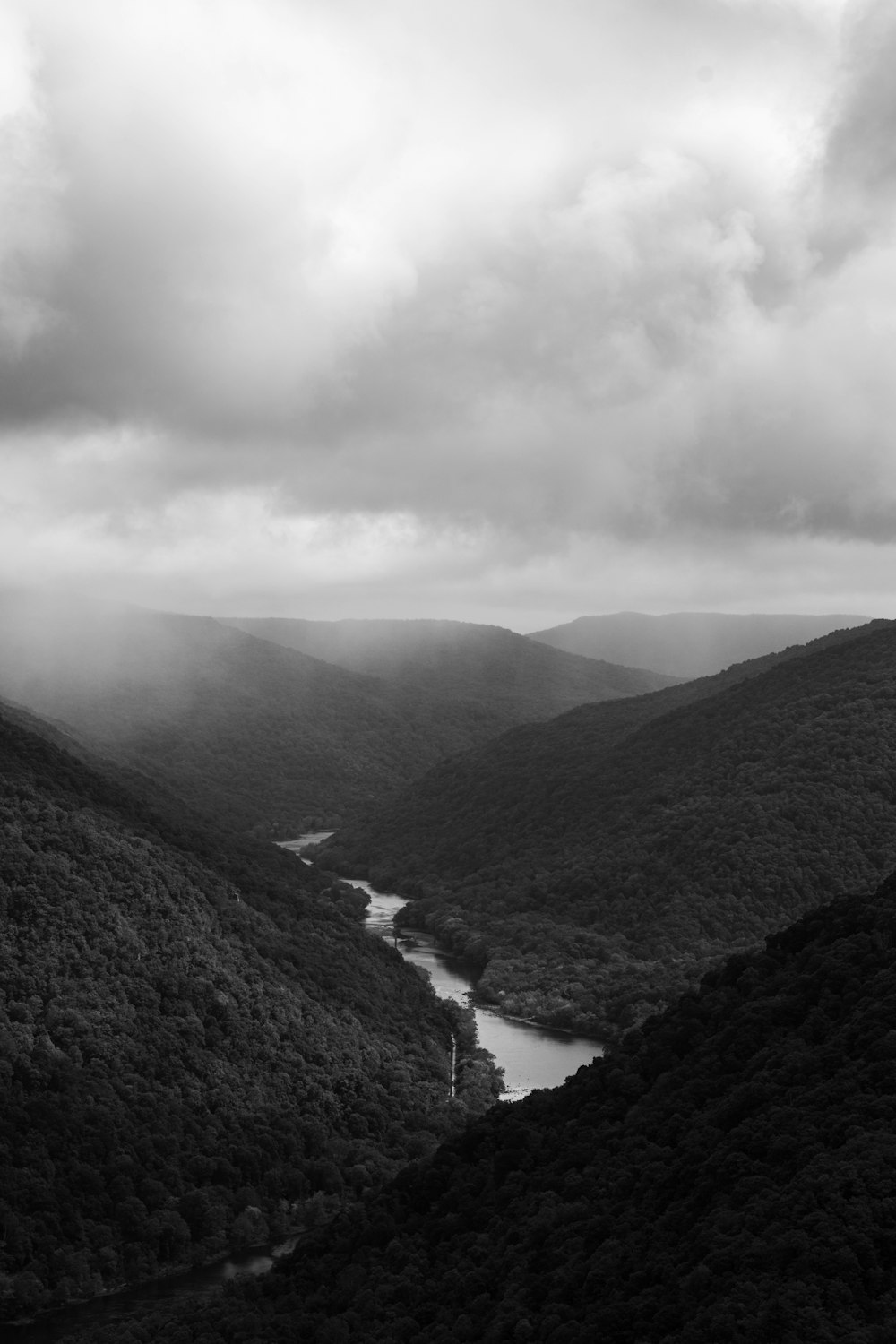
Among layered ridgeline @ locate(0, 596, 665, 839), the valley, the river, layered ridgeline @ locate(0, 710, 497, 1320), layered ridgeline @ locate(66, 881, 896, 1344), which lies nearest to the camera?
layered ridgeline @ locate(66, 881, 896, 1344)

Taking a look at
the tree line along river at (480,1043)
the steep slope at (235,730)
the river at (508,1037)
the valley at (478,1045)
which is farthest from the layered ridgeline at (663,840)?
the steep slope at (235,730)

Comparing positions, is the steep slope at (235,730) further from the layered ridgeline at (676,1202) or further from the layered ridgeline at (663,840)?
the layered ridgeline at (676,1202)

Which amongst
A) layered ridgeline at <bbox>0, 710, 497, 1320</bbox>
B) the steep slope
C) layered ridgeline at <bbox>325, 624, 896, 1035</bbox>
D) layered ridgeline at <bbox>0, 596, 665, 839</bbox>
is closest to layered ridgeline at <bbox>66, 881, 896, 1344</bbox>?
layered ridgeline at <bbox>0, 710, 497, 1320</bbox>

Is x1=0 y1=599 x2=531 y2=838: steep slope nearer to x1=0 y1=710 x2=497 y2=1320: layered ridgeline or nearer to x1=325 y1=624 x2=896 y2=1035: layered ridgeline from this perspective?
x1=325 y1=624 x2=896 y2=1035: layered ridgeline

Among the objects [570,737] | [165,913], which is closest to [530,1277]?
[165,913]

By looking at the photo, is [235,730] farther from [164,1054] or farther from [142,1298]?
[142,1298]

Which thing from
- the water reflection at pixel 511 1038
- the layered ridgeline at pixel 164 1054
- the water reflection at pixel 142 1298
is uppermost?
the layered ridgeline at pixel 164 1054
